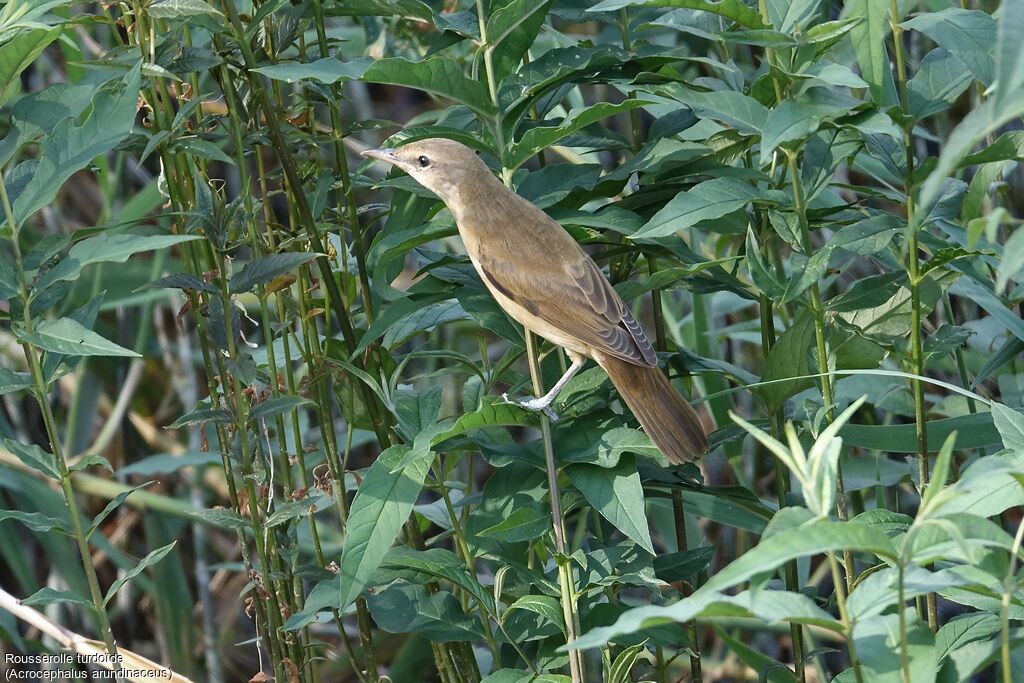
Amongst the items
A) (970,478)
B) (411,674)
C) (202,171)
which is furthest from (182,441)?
(970,478)

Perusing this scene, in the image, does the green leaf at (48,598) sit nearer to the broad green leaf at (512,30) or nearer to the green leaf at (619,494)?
the green leaf at (619,494)

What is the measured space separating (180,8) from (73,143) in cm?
33

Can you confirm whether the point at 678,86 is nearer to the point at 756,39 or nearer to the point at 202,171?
the point at 756,39

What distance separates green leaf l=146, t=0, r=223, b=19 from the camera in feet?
6.90

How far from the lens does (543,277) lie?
2629 millimetres

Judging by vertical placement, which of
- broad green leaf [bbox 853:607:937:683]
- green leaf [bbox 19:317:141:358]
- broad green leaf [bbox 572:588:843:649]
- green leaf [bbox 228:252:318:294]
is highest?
green leaf [bbox 19:317:141:358]

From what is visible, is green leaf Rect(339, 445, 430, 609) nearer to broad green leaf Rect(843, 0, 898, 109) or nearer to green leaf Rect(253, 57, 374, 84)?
green leaf Rect(253, 57, 374, 84)

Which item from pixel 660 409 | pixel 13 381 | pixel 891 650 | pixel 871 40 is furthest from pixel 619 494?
pixel 13 381

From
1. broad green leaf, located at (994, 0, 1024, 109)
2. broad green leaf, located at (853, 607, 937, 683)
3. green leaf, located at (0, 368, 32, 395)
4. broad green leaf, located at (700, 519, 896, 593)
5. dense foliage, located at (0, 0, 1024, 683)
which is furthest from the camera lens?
green leaf, located at (0, 368, 32, 395)

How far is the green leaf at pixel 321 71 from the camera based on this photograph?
6.61ft

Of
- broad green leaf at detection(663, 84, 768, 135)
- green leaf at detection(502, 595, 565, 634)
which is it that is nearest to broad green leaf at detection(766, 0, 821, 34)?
broad green leaf at detection(663, 84, 768, 135)

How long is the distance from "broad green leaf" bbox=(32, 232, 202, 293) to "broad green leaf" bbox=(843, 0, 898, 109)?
49.3 inches

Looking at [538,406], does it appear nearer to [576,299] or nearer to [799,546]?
[576,299]

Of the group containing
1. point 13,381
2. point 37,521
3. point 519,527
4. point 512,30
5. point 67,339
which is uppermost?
point 512,30
